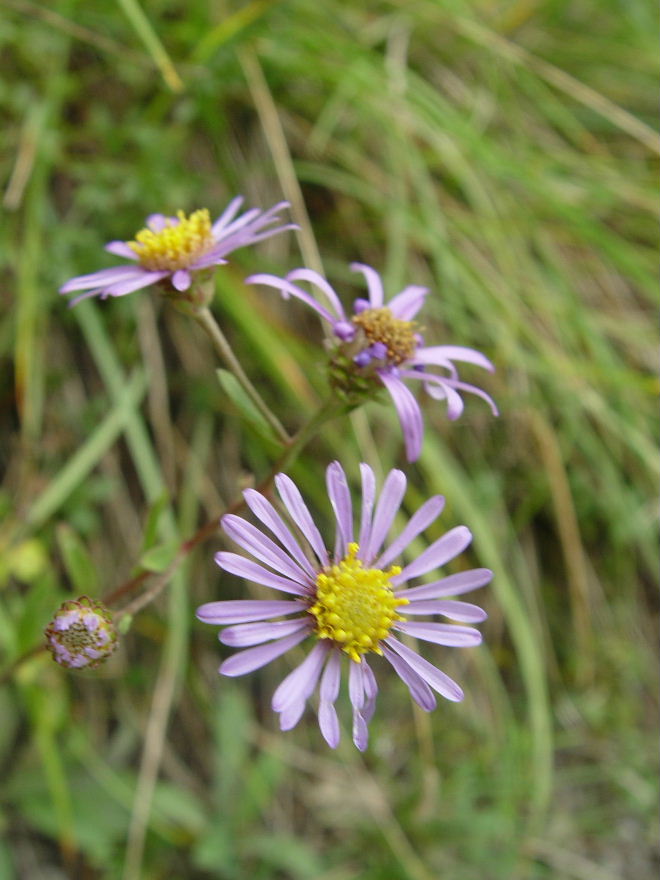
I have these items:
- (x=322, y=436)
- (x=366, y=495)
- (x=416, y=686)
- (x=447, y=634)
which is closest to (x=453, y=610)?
(x=447, y=634)

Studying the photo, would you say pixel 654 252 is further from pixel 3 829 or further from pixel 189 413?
pixel 3 829

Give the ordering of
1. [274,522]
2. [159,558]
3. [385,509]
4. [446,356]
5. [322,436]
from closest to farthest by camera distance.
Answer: [274,522], [385,509], [159,558], [446,356], [322,436]

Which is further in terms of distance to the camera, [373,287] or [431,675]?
[373,287]

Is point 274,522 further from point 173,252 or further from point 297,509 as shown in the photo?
point 173,252

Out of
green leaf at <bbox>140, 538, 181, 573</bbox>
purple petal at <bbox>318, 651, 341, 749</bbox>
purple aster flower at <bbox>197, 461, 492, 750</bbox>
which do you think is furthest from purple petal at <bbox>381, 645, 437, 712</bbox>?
green leaf at <bbox>140, 538, 181, 573</bbox>

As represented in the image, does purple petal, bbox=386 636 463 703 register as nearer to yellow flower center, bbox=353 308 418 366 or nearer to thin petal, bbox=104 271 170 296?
yellow flower center, bbox=353 308 418 366

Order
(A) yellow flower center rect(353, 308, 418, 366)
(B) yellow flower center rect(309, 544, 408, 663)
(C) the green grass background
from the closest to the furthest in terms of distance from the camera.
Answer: (B) yellow flower center rect(309, 544, 408, 663)
(A) yellow flower center rect(353, 308, 418, 366)
(C) the green grass background

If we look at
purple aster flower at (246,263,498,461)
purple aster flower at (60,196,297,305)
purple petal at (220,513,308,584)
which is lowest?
purple petal at (220,513,308,584)
